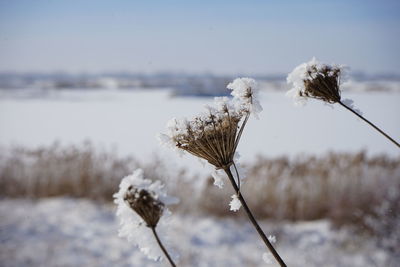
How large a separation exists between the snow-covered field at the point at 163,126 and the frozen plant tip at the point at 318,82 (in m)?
6.11

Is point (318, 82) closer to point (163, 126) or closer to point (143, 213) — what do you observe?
point (143, 213)

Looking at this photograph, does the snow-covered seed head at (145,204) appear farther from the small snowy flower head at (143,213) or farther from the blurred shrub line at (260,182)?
the blurred shrub line at (260,182)

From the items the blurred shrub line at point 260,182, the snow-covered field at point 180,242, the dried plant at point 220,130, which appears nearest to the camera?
the dried plant at point 220,130

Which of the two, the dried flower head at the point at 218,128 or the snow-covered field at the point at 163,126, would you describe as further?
the snow-covered field at the point at 163,126

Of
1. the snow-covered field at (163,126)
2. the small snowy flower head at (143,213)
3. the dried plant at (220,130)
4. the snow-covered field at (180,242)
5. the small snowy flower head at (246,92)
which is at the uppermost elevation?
the snow-covered field at (163,126)

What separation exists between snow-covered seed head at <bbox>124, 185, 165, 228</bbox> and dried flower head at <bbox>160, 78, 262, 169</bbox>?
18 centimetres

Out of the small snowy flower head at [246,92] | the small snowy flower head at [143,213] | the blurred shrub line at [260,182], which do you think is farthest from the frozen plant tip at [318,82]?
the blurred shrub line at [260,182]

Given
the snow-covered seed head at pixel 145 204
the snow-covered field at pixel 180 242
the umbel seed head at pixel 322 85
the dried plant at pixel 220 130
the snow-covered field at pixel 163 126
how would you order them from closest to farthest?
the snow-covered seed head at pixel 145 204, the dried plant at pixel 220 130, the umbel seed head at pixel 322 85, the snow-covered field at pixel 180 242, the snow-covered field at pixel 163 126

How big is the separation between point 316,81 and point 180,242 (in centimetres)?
504

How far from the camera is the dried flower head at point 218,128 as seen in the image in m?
1.04

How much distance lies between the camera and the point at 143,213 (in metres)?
0.91

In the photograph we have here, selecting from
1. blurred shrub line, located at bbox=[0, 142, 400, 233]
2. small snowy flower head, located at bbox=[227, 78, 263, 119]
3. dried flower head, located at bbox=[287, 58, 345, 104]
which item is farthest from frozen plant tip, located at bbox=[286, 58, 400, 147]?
blurred shrub line, located at bbox=[0, 142, 400, 233]

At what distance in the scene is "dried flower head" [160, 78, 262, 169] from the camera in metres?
1.04

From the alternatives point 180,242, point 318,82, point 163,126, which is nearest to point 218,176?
point 318,82
